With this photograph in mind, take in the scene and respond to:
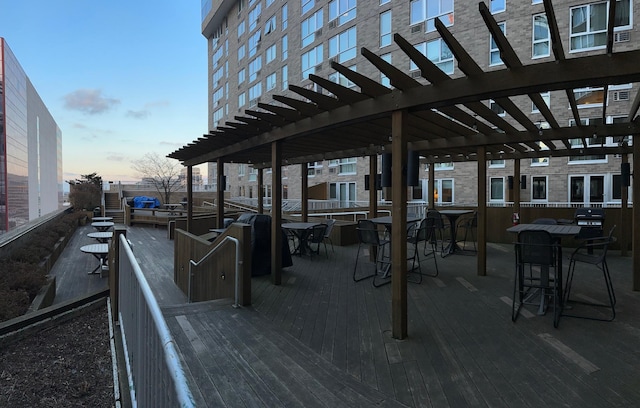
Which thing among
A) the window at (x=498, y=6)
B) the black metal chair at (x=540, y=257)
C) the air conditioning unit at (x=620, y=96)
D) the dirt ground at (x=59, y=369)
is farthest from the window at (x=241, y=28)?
the black metal chair at (x=540, y=257)

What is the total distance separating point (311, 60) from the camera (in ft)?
86.8

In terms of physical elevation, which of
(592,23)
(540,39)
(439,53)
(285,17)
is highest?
(285,17)

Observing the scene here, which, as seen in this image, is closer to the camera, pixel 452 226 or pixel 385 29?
pixel 452 226

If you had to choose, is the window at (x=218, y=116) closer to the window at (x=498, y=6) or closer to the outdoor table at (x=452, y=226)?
the window at (x=498, y=6)

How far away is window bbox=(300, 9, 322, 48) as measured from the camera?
25.7 metres

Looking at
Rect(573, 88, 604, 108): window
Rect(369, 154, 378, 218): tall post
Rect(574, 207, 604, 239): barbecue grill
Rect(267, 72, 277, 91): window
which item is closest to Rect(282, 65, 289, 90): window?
Rect(267, 72, 277, 91): window

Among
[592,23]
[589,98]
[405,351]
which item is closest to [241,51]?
[592,23]

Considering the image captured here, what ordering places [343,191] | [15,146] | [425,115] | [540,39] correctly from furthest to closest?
[343,191], [540,39], [15,146], [425,115]

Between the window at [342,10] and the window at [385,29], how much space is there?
2.46 metres

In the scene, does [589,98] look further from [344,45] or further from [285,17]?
[285,17]

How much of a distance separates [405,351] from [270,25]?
110 feet

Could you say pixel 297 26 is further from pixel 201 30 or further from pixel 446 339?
pixel 446 339

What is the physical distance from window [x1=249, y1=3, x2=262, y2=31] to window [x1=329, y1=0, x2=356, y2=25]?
11859mm

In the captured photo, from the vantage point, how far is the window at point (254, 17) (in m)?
33.6
